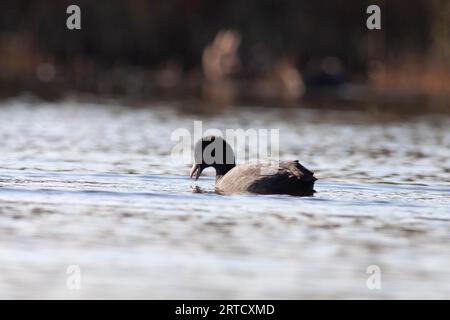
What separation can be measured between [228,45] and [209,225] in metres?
24.8

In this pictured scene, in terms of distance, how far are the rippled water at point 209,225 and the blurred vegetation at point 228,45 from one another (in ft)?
46.6

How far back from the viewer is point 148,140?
68.5 feet

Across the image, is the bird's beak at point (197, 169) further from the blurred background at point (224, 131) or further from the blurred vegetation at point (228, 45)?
the blurred vegetation at point (228, 45)

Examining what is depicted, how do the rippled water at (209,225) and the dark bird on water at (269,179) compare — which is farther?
the dark bird on water at (269,179)

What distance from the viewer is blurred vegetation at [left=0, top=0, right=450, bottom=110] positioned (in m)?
34.6

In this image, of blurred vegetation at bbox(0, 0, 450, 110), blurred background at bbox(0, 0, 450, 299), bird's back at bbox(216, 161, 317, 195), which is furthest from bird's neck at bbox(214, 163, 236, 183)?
blurred vegetation at bbox(0, 0, 450, 110)

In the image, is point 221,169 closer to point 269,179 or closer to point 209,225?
point 269,179

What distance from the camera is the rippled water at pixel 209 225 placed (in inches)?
373

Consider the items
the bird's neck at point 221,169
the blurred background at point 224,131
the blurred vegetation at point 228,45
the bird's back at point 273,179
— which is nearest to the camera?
the blurred background at point 224,131

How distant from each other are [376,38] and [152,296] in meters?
28.1

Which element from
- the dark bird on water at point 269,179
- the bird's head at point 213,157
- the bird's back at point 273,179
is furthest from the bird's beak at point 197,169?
the bird's back at point 273,179

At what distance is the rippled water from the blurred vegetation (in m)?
14.2

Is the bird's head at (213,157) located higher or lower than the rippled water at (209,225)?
higher

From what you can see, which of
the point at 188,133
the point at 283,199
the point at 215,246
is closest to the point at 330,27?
the point at 188,133
